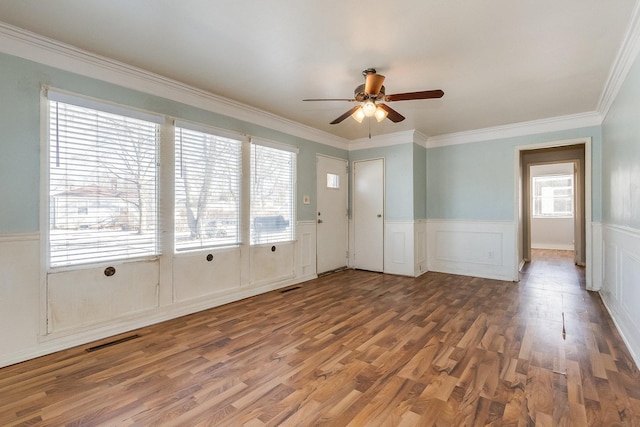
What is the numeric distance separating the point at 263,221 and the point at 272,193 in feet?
1.41

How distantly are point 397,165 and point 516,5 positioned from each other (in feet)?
10.8

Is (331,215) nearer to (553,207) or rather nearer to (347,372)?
(347,372)

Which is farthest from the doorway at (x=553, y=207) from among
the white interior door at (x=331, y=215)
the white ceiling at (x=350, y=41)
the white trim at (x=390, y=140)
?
the white ceiling at (x=350, y=41)

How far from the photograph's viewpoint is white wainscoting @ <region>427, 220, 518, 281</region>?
15.8 ft

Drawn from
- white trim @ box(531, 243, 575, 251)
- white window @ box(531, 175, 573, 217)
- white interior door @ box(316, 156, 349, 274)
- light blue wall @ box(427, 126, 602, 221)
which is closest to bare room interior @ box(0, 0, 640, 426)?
light blue wall @ box(427, 126, 602, 221)

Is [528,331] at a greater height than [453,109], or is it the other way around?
[453,109]

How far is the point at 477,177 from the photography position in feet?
16.7

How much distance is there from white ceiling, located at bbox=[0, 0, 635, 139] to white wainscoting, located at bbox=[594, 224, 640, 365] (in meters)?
1.60

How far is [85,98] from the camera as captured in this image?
2619mm

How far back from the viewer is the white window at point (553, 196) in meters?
8.49

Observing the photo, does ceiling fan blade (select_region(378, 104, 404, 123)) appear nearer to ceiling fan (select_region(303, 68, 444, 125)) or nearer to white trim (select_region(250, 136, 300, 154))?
ceiling fan (select_region(303, 68, 444, 125))

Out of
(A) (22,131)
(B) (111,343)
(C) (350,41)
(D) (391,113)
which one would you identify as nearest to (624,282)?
(D) (391,113)

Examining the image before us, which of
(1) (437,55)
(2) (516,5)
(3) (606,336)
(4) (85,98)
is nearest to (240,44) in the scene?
(4) (85,98)

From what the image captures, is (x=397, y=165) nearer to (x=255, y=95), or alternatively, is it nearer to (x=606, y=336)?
(x=255, y=95)
